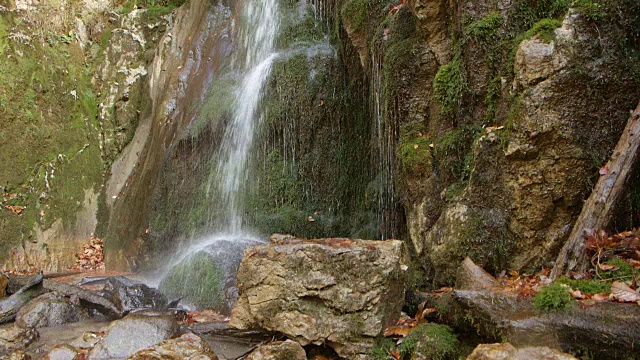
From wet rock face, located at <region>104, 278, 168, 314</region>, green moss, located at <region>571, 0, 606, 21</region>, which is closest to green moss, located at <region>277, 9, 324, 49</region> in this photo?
wet rock face, located at <region>104, 278, 168, 314</region>

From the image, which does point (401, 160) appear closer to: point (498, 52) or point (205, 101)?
point (498, 52)

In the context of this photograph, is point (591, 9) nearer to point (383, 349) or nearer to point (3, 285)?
point (383, 349)

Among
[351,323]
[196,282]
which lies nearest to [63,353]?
[196,282]

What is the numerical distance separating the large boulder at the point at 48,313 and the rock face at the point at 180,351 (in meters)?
2.99

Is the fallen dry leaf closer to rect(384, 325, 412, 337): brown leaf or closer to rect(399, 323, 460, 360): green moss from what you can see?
rect(399, 323, 460, 360): green moss

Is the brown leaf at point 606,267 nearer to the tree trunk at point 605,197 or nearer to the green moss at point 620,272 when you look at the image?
the green moss at point 620,272

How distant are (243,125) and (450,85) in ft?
14.6

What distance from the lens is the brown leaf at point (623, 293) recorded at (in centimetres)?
330

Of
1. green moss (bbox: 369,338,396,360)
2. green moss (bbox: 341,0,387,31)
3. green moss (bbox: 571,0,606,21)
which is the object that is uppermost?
green moss (bbox: 341,0,387,31)

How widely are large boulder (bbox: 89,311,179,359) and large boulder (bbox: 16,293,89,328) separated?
5.82ft

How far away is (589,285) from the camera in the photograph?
145 inches

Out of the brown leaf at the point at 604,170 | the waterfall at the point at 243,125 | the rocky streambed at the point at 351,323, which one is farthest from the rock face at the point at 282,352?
the waterfall at the point at 243,125

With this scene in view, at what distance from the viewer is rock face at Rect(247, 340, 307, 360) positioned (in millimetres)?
4340

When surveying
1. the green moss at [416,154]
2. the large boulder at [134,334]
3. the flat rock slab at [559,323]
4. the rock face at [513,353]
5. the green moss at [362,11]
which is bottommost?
the large boulder at [134,334]
